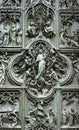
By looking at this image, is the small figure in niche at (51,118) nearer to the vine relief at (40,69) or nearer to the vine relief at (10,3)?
the vine relief at (40,69)

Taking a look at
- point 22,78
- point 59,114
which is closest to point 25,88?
point 22,78

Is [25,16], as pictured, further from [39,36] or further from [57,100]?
[57,100]

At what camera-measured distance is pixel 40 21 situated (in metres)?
8.82

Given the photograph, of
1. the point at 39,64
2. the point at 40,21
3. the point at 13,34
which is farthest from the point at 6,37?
the point at 39,64

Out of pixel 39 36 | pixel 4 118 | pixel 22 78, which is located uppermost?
pixel 39 36

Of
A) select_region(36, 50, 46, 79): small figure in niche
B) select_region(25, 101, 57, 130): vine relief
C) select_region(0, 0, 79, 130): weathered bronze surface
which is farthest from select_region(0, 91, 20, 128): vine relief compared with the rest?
select_region(36, 50, 46, 79): small figure in niche

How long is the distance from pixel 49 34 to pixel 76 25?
19.8 inches

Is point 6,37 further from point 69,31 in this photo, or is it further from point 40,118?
point 40,118

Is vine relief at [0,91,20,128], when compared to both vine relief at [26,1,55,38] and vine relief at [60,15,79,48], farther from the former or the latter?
vine relief at [60,15,79,48]

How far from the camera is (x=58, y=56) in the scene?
8.66 m

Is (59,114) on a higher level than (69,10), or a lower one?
lower

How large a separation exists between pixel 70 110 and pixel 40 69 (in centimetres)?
85

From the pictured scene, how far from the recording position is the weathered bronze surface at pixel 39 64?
27.7 feet

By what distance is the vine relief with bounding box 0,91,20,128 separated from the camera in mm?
8414
